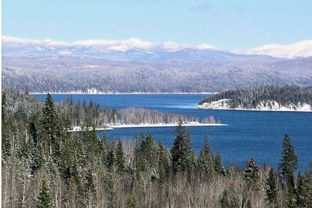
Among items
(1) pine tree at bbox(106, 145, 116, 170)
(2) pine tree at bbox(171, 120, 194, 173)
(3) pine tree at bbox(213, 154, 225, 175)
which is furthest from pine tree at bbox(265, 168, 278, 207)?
(1) pine tree at bbox(106, 145, 116, 170)

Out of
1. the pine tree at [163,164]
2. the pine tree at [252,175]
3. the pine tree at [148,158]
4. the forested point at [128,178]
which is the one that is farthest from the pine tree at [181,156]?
the pine tree at [252,175]

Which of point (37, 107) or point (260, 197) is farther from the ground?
point (37, 107)

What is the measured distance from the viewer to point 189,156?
78.4 m

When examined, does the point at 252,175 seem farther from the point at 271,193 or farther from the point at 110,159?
the point at 110,159

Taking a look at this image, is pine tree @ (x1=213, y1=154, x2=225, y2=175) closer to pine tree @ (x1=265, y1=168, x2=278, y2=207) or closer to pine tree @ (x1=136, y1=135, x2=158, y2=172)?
pine tree @ (x1=136, y1=135, x2=158, y2=172)

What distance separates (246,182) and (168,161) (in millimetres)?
22457

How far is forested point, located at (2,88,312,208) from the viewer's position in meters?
50.5

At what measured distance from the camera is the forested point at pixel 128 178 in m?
50.5

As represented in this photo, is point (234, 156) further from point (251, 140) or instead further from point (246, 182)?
point (246, 182)

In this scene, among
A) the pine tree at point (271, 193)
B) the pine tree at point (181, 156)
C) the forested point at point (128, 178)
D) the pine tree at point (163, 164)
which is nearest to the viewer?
the forested point at point (128, 178)

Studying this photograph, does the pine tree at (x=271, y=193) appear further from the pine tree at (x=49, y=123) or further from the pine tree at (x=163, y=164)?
the pine tree at (x=49, y=123)

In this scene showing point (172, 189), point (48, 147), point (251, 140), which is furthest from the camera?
point (251, 140)

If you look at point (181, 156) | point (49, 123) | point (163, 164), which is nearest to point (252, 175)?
point (181, 156)

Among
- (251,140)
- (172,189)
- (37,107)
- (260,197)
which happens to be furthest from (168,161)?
(37,107)
